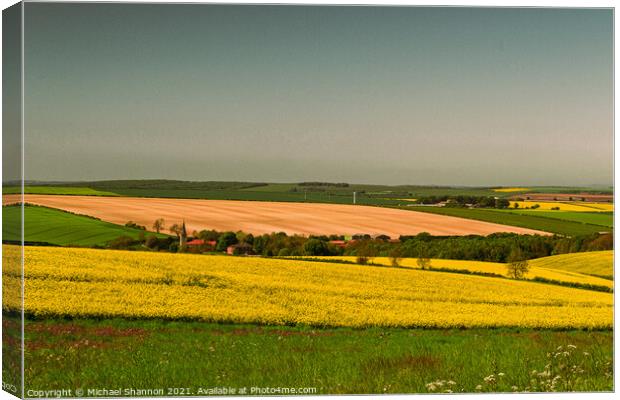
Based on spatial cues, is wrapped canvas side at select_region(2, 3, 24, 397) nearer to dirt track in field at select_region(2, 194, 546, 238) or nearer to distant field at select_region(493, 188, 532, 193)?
dirt track in field at select_region(2, 194, 546, 238)

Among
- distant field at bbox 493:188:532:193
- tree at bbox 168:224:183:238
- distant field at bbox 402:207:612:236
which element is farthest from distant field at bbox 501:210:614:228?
tree at bbox 168:224:183:238

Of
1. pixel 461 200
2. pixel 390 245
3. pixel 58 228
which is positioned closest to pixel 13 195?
pixel 58 228

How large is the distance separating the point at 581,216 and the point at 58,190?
732cm

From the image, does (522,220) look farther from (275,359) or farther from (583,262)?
(275,359)

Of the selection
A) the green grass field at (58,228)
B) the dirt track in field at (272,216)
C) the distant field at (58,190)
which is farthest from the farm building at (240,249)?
the distant field at (58,190)

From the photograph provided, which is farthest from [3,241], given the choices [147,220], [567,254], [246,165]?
[567,254]

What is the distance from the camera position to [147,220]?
12227mm

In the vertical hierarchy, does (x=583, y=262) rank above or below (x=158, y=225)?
below

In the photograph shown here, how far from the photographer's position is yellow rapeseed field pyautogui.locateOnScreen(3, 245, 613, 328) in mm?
11797

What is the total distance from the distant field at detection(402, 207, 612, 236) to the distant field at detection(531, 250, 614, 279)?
0.33 m

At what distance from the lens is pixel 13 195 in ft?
37.5

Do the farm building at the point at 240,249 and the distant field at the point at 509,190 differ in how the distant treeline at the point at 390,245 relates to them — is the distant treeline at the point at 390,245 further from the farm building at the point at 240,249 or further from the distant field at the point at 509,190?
the distant field at the point at 509,190

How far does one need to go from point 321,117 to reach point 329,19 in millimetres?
1300

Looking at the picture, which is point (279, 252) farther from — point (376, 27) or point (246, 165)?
point (376, 27)
